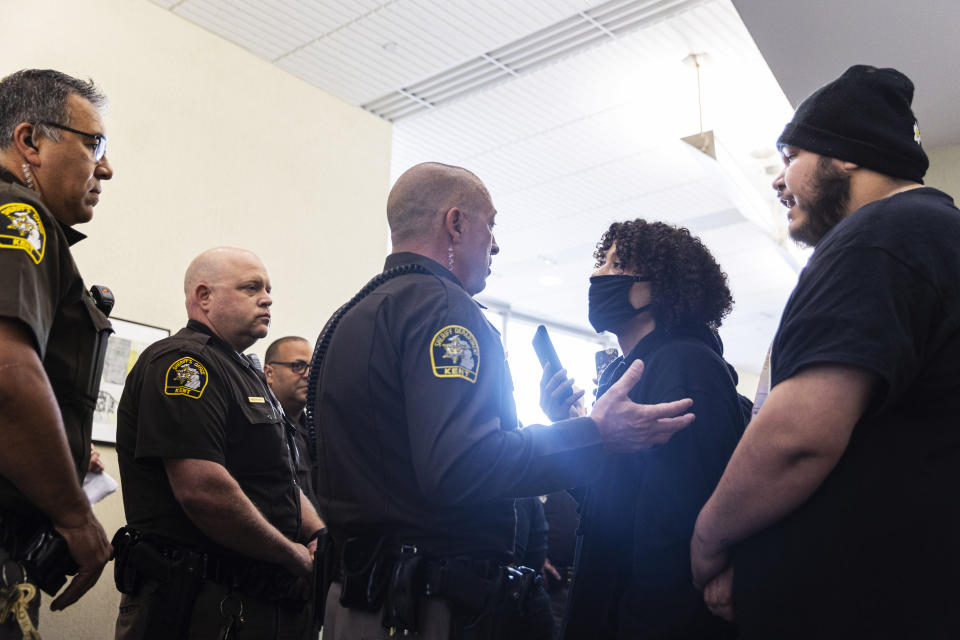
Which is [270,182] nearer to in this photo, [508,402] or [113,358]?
[113,358]

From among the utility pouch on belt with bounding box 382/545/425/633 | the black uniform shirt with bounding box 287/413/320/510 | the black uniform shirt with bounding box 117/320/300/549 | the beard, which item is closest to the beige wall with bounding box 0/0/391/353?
the black uniform shirt with bounding box 287/413/320/510

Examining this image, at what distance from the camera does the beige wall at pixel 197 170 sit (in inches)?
166

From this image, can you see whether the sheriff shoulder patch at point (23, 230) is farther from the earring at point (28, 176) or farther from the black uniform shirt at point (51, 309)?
the earring at point (28, 176)

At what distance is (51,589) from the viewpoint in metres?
1.69

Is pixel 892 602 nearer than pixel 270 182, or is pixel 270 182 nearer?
pixel 892 602

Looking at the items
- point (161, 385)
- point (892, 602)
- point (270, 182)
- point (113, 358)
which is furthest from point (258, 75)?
point (892, 602)

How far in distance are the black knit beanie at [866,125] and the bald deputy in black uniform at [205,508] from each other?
1779 mm

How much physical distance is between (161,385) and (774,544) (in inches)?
71.5

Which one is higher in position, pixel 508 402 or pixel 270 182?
pixel 270 182

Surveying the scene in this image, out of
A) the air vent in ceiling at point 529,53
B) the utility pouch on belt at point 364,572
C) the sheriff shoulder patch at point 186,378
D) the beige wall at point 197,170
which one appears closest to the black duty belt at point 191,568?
the sheriff shoulder patch at point 186,378

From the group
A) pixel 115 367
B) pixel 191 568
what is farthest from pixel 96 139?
pixel 115 367

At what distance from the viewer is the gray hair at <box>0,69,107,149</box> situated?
1913mm

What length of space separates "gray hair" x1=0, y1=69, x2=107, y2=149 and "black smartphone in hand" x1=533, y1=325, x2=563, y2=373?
1216 mm

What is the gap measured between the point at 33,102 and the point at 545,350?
1.33m
